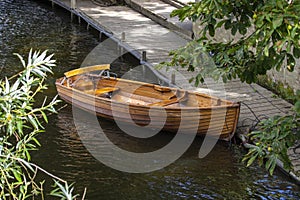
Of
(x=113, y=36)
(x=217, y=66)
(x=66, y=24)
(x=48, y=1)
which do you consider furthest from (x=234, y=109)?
(x=48, y=1)

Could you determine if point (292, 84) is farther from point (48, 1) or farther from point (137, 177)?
point (48, 1)

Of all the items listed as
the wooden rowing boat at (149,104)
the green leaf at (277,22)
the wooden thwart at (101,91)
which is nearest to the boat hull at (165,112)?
the wooden rowing boat at (149,104)

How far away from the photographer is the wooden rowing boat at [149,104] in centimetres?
1246

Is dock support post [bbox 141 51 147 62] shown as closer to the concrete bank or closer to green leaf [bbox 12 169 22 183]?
the concrete bank

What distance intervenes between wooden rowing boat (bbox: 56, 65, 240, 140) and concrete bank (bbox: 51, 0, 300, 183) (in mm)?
678

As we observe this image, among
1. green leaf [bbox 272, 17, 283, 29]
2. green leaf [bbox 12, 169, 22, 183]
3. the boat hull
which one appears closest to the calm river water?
the boat hull

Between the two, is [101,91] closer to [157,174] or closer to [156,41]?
[157,174]

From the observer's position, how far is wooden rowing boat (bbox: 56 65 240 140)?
12461 millimetres

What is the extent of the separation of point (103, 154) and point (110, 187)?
56.0 inches

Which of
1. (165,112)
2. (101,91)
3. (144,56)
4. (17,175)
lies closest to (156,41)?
(144,56)

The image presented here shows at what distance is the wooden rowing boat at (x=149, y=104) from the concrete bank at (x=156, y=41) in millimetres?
678

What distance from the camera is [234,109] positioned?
12.3 meters

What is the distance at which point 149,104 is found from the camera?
13.4 metres

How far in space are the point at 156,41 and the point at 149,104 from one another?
634cm
